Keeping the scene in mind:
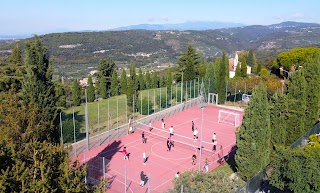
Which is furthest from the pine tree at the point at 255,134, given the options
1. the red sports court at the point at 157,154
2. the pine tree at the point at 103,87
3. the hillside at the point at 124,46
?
the hillside at the point at 124,46

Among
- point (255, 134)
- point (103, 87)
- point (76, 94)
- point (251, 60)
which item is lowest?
point (76, 94)

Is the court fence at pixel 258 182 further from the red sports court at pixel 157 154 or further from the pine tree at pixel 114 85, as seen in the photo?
the pine tree at pixel 114 85

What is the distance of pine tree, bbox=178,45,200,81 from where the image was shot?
148 ft

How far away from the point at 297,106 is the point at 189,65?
968 inches

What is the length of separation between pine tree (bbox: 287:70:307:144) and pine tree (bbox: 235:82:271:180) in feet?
13.9

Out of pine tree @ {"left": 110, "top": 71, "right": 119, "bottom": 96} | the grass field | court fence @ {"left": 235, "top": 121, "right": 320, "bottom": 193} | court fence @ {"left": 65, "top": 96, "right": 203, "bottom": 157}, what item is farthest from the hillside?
court fence @ {"left": 235, "top": 121, "right": 320, "bottom": 193}

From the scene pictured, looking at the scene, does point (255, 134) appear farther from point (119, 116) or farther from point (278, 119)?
point (119, 116)

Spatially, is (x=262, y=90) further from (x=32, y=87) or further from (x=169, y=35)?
(x=169, y=35)

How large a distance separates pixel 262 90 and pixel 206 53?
111884 millimetres

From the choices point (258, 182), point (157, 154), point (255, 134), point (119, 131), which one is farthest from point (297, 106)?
point (119, 131)

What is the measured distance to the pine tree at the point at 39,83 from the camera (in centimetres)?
2117

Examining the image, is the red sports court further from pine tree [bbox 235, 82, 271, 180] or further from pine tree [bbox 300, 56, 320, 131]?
pine tree [bbox 300, 56, 320, 131]

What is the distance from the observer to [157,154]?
74.5 ft

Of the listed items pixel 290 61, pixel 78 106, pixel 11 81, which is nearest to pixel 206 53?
pixel 290 61
